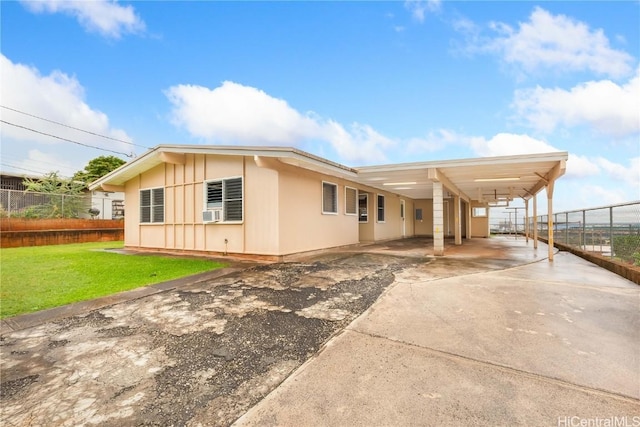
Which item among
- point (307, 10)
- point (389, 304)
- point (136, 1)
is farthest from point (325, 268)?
point (136, 1)

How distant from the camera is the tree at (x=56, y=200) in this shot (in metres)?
13.8

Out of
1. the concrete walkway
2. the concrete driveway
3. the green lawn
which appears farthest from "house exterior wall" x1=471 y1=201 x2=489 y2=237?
the green lawn

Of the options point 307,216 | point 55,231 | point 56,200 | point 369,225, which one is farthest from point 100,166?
point 307,216

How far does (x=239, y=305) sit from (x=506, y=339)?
318 cm

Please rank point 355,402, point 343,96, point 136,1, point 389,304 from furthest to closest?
point 343,96 < point 136,1 < point 389,304 < point 355,402

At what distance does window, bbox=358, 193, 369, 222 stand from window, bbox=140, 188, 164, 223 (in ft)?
26.2

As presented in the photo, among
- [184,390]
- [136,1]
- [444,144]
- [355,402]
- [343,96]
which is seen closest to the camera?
[355,402]

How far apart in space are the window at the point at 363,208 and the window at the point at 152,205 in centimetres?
799

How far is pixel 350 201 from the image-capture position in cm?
1125

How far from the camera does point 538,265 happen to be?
6961 millimetres

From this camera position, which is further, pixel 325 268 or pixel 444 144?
pixel 444 144

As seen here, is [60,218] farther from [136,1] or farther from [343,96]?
[343,96]

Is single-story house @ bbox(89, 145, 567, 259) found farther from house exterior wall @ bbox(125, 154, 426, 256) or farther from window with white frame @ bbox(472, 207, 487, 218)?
window with white frame @ bbox(472, 207, 487, 218)

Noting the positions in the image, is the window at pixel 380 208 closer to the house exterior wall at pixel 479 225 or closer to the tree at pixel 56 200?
the house exterior wall at pixel 479 225
